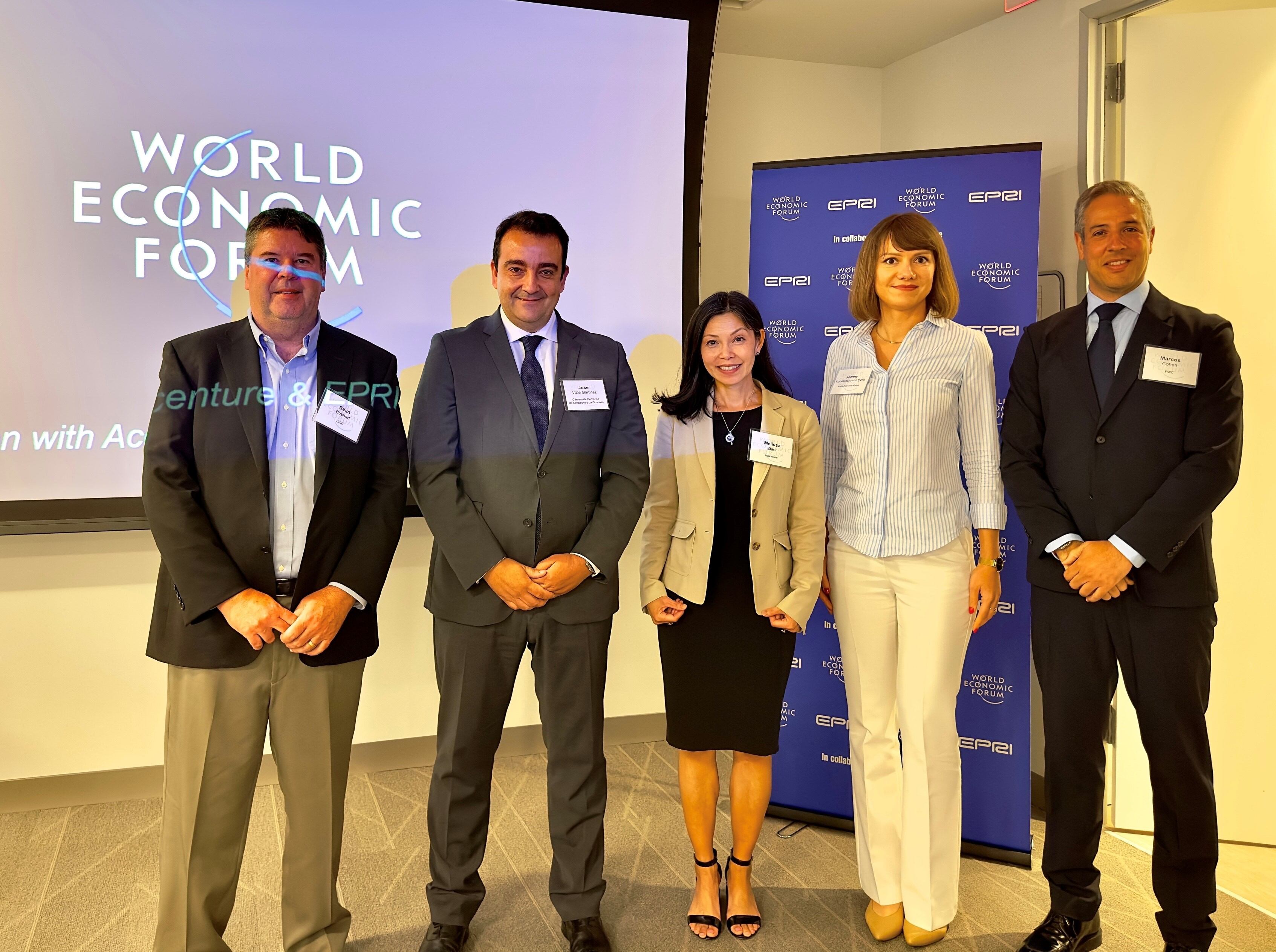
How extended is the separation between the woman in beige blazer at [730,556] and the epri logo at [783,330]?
83cm

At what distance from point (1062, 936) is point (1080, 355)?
4.89 feet

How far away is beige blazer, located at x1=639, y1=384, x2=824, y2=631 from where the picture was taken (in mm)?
2400

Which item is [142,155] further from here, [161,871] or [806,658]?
[806,658]

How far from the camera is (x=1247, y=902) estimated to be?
2740 mm

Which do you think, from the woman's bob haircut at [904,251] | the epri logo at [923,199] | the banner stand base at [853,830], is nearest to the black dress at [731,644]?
the woman's bob haircut at [904,251]

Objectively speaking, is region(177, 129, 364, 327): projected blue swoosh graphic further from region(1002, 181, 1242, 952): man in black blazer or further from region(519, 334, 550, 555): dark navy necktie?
region(1002, 181, 1242, 952): man in black blazer

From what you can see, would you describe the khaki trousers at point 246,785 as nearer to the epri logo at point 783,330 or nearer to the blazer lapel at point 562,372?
the blazer lapel at point 562,372

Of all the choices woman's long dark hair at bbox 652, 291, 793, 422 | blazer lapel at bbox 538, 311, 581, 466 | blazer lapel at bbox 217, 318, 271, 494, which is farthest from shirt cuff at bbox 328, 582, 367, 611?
woman's long dark hair at bbox 652, 291, 793, 422

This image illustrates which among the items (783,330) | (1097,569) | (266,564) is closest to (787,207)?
(783,330)

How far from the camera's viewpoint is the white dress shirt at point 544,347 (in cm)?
235

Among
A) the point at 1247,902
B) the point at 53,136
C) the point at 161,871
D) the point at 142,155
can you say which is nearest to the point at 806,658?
the point at 1247,902

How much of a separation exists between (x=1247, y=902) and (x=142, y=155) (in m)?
4.01

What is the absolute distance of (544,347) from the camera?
7.80 feet

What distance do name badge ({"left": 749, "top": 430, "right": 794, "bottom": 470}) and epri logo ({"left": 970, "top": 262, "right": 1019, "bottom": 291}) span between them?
115 centimetres
